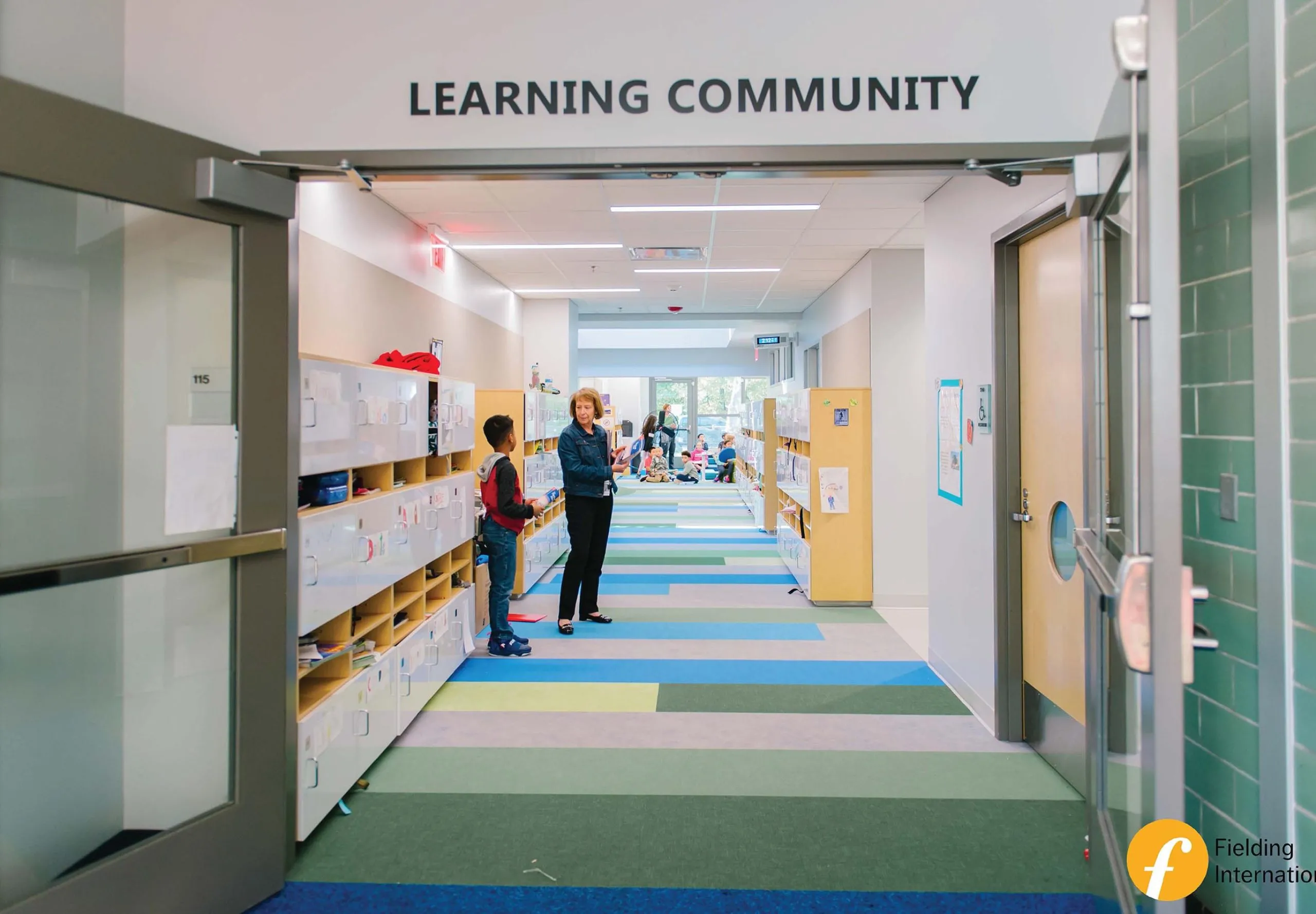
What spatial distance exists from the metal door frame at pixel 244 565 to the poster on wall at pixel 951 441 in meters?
3.19

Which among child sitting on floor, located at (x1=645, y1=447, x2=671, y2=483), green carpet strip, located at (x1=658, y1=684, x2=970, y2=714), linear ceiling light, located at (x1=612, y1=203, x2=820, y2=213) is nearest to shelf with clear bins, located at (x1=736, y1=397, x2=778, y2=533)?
linear ceiling light, located at (x1=612, y1=203, x2=820, y2=213)

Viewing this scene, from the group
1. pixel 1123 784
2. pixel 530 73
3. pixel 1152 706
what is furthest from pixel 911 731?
pixel 530 73

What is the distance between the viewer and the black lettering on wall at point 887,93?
90.3 inches

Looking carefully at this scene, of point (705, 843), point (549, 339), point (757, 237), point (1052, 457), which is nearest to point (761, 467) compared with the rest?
point (549, 339)

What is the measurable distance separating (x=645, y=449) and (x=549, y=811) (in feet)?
49.7

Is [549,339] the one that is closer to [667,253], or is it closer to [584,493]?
[667,253]

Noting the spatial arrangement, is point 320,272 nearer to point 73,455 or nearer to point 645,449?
point 73,455

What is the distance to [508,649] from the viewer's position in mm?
4941

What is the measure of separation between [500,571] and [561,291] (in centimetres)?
541

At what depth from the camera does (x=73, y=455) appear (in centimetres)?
212

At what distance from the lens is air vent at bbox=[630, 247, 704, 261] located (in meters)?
6.94

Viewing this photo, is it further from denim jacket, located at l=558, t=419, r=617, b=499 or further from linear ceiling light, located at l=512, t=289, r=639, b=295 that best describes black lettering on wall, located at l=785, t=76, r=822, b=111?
linear ceiling light, located at l=512, t=289, r=639, b=295

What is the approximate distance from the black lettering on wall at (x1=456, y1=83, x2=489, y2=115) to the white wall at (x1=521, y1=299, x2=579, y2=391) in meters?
7.88

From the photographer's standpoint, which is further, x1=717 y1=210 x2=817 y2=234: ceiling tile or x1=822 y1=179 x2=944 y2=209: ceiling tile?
x1=717 y1=210 x2=817 y2=234: ceiling tile
